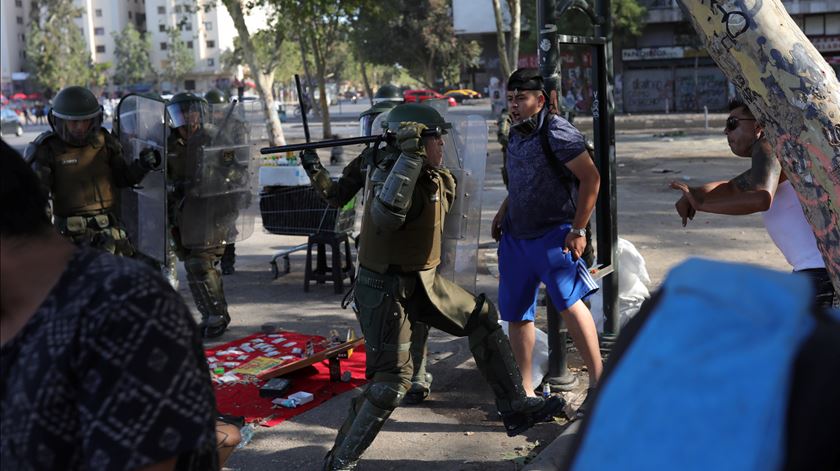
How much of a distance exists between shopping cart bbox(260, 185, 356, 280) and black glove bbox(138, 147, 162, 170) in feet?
6.86

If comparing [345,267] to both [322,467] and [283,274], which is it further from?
[322,467]

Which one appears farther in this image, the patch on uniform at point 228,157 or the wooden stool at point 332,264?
the wooden stool at point 332,264

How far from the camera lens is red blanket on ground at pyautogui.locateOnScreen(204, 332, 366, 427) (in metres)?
5.70

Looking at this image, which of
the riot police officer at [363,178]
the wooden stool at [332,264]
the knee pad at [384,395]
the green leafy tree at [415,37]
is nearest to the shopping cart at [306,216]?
the wooden stool at [332,264]

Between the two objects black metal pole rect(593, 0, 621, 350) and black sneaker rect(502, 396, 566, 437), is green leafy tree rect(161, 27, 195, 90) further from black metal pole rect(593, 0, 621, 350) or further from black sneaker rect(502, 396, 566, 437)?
black sneaker rect(502, 396, 566, 437)

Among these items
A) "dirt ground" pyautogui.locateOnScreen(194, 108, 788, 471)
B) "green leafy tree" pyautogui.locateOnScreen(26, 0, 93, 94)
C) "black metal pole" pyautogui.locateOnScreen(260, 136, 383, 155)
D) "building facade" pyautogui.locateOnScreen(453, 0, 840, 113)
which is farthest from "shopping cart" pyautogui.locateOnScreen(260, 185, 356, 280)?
"green leafy tree" pyautogui.locateOnScreen(26, 0, 93, 94)

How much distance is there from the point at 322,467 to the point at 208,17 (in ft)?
353

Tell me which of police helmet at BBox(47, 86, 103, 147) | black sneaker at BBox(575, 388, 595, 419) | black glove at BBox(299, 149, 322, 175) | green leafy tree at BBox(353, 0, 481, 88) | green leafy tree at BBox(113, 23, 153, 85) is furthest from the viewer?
green leafy tree at BBox(113, 23, 153, 85)

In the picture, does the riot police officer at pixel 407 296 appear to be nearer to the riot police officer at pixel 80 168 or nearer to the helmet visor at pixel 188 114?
the riot police officer at pixel 80 168

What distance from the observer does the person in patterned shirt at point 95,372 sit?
1.53m

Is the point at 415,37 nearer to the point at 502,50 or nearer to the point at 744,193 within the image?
the point at 502,50

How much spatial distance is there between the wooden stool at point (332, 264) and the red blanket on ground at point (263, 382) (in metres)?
1.39

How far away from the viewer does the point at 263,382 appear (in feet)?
20.1

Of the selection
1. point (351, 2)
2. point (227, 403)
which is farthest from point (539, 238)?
point (351, 2)
